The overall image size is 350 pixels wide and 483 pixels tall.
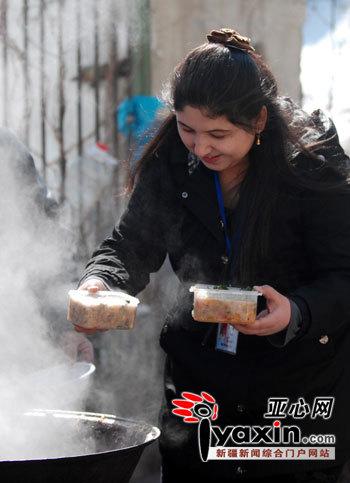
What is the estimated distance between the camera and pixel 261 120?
9.14 feet

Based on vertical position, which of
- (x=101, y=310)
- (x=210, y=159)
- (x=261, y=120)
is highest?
(x=261, y=120)

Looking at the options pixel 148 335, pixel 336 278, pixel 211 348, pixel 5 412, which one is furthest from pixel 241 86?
pixel 148 335

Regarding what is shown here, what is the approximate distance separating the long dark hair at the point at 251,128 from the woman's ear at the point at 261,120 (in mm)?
22

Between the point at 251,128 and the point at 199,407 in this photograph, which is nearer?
the point at 251,128

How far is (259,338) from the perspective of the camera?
2.85 meters

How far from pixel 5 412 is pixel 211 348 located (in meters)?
0.74

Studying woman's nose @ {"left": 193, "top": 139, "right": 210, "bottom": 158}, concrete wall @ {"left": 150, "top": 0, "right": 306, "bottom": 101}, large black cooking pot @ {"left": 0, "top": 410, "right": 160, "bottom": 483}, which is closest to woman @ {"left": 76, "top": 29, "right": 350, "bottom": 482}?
woman's nose @ {"left": 193, "top": 139, "right": 210, "bottom": 158}

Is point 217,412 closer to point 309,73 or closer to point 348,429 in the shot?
point 348,429

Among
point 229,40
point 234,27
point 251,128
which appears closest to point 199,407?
point 251,128

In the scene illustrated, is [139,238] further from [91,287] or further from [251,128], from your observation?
[251,128]

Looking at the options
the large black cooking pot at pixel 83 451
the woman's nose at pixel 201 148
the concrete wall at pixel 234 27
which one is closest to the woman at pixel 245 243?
the woman's nose at pixel 201 148

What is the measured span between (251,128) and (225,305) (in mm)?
569

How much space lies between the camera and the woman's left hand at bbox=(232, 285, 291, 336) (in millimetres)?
2596

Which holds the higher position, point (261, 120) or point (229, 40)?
point (229, 40)
